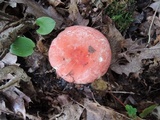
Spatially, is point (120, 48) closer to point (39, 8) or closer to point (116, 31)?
point (116, 31)

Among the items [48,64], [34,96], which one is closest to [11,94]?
[34,96]

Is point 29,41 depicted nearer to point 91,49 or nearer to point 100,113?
point 91,49

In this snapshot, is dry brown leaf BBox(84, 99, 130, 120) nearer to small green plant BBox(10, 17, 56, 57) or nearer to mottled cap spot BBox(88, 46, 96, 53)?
mottled cap spot BBox(88, 46, 96, 53)

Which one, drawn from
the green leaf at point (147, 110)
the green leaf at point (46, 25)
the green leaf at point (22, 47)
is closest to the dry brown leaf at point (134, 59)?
the green leaf at point (147, 110)

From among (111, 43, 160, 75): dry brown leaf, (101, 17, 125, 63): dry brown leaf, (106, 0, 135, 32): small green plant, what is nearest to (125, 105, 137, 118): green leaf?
(111, 43, 160, 75): dry brown leaf

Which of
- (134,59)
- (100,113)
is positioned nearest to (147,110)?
(100,113)

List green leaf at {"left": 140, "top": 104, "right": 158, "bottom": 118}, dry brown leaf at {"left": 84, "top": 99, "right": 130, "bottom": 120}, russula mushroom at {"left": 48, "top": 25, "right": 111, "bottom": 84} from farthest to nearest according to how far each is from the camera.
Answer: dry brown leaf at {"left": 84, "top": 99, "right": 130, "bottom": 120}, green leaf at {"left": 140, "top": 104, "right": 158, "bottom": 118}, russula mushroom at {"left": 48, "top": 25, "right": 111, "bottom": 84}
